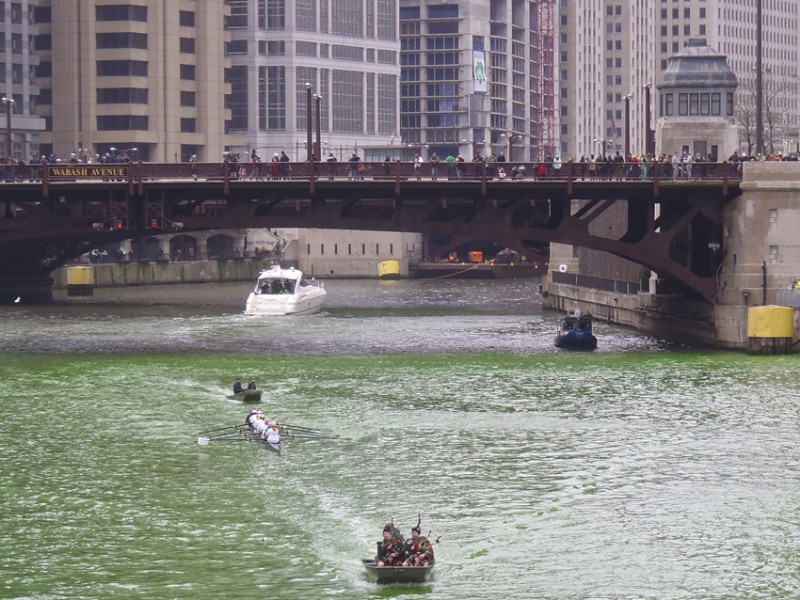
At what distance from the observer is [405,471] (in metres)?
69.8

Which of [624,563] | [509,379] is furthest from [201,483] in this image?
[509,379]

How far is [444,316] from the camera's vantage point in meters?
141

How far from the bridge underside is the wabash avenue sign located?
87 cm

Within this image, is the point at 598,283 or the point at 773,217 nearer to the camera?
the point at 773,217

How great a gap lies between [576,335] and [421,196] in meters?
12.2

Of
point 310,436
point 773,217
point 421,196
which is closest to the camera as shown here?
point 310,436

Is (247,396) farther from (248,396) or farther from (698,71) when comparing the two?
(698,71)

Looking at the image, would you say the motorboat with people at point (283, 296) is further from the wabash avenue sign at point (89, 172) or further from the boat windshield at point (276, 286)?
the wabash avenue sign at point (89, 172)

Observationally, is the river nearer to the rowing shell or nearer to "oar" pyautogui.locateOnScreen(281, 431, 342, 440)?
"oar" pyautogui.locateOnScreen(281, 431, 342, 440)

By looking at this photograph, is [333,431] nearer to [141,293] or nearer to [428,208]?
[428,208]

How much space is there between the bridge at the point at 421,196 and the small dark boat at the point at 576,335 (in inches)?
175

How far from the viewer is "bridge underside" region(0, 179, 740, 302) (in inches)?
4309

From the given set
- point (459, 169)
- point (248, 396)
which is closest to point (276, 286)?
point (459, 169)

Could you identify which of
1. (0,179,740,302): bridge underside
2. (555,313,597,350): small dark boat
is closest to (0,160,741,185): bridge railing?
(0,179,740,302): bridge underside
